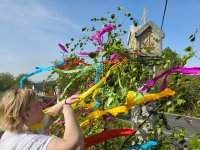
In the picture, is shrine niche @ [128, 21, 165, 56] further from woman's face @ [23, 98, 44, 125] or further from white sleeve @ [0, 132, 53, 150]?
white sleeve @ [0, 132, 53, 150]

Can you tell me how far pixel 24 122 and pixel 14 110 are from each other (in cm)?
10

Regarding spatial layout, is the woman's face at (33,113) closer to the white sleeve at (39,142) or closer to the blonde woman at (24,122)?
the blonde woman at (24,122)

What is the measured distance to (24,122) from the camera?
7.18ft

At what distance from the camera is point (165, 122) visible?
303cm

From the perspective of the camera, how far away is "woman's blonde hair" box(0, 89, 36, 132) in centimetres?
215

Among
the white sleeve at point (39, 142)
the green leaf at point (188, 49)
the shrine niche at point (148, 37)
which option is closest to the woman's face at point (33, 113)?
the white sleeve at point (39, 142)

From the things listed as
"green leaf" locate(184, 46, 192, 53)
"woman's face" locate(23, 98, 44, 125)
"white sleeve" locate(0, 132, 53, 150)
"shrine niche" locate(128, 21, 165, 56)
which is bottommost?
"white sleeve" locate(0, 132, 53, 150)

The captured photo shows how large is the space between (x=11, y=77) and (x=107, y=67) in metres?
69.0

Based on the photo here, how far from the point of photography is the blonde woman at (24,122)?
79.9 inches

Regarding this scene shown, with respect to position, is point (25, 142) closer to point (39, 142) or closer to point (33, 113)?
point (39, 142)

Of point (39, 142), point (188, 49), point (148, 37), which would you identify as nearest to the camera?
point (39, 142)

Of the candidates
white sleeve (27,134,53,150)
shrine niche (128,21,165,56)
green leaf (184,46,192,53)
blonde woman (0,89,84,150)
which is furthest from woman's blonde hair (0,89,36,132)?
shrine niche (128,21,165,56)

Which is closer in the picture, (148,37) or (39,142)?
(39,142)

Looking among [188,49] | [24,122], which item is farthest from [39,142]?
[188,49]
